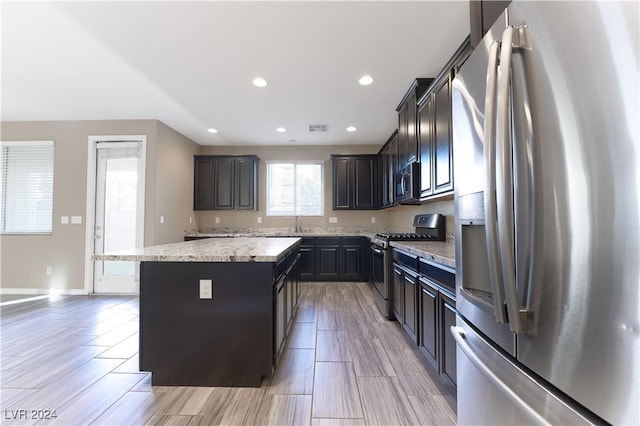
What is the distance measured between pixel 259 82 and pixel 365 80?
118 centimetres

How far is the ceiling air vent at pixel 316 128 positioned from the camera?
4.48m

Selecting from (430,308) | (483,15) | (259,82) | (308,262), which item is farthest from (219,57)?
(308,262)

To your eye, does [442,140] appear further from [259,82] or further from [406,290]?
[259,82]

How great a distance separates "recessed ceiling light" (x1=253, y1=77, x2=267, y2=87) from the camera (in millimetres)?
2994

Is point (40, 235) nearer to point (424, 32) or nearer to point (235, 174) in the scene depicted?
point (235, 174)

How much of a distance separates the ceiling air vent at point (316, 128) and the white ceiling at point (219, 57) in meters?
0.36

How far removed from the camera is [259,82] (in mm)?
3055

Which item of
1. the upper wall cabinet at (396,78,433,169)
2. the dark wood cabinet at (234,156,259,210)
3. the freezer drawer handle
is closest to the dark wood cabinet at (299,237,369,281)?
the dark wood cabinet at (234,156,259,210)

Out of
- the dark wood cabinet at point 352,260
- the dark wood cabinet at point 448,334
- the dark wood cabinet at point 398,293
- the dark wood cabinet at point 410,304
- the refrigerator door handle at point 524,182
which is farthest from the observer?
the dark wood cabinet at point 352,260

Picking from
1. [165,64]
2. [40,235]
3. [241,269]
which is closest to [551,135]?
[241,269]

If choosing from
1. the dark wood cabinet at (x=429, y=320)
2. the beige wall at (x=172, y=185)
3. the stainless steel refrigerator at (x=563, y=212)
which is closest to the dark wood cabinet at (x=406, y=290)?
the dark wood cabinet at (x=429, y=320)

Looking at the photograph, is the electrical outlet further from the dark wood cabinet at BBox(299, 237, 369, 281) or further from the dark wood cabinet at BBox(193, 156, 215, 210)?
the dark wood cabinet at BBox(193, 156, 215, 210)

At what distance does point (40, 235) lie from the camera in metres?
4.27

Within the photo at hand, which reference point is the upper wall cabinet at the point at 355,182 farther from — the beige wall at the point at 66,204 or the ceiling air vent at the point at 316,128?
the beige wall at the point at 66,204
